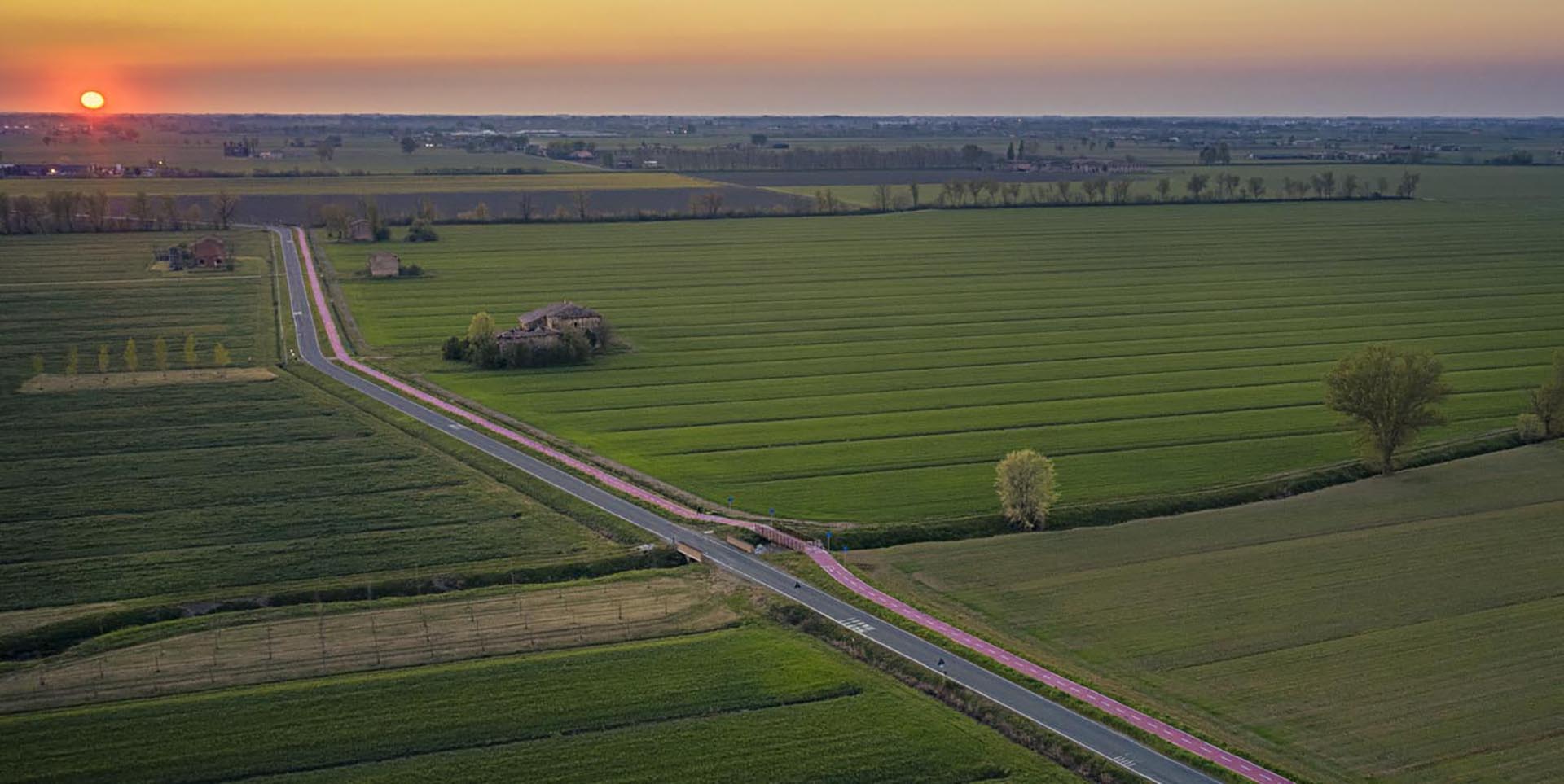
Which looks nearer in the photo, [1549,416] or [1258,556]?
[1258,556]

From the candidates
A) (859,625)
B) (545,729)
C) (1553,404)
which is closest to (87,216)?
(859,625)

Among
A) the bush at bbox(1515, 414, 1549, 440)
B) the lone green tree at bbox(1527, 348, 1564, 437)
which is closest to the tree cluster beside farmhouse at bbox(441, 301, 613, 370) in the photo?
the bush at bbox(1515, 414, 1549, 440)

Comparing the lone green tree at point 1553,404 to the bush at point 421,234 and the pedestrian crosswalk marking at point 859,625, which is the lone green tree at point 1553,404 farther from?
the bush at point 421,234

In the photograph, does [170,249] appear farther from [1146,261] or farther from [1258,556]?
[1258,556]

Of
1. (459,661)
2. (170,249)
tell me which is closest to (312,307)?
(170,249)

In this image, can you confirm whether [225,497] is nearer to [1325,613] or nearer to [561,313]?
[561,313]

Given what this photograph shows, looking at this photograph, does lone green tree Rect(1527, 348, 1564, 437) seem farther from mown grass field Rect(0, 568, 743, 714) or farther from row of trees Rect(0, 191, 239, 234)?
row of trees Rect(0, 191, 239, 234)
